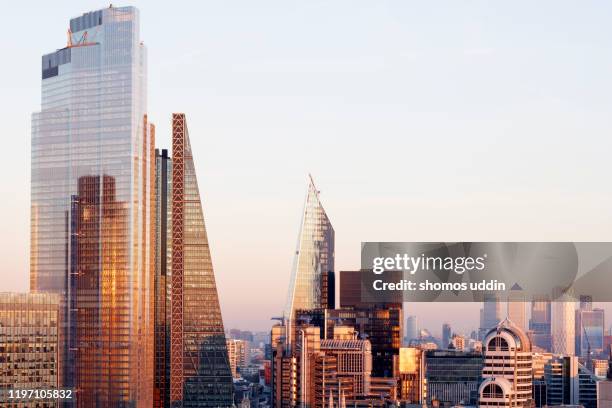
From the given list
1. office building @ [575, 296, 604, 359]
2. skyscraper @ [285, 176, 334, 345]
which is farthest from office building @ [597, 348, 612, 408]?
skyscraper @ [285, 176, 334, 345]

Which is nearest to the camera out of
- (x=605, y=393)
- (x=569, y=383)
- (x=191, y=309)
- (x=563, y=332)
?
(x=191, y=309)

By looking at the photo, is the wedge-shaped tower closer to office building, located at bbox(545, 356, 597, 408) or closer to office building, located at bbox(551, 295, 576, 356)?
office building, located at bbox(551, 295, 576, 356)

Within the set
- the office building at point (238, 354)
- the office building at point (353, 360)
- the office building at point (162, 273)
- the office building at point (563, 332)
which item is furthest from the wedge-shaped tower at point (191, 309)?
the office building at point (563, 332)

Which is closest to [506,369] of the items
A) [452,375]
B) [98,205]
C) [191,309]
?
[191,309]

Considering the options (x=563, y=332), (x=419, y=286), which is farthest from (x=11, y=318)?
(x=563, y=332)

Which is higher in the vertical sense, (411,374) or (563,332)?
(563,332)

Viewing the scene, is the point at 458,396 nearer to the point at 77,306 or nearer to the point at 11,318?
the point at 77,306

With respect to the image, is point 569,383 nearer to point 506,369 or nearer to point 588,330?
point 588,330
